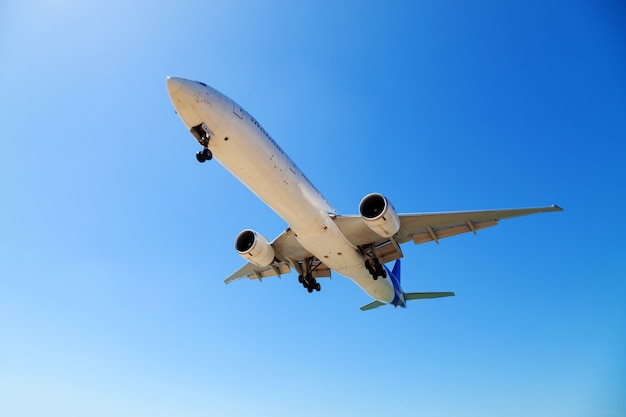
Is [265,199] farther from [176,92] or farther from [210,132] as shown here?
[176,92]

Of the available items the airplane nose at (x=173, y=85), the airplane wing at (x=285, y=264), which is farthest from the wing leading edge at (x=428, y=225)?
the airplane nose at (x=173, y=85)

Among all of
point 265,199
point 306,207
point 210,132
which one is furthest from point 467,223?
point 210,132

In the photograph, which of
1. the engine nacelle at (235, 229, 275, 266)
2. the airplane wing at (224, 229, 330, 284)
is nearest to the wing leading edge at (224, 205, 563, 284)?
the airplane wing at (224, 229, 330, 284)

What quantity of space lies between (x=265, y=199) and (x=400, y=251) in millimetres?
7557

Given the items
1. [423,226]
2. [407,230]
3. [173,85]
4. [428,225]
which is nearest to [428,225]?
[428,225]

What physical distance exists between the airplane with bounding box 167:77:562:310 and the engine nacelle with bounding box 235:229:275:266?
5 cm

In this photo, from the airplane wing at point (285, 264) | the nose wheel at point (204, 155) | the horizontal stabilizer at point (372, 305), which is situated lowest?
the nose wheel at point (204, 155)

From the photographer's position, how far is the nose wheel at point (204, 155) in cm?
1412

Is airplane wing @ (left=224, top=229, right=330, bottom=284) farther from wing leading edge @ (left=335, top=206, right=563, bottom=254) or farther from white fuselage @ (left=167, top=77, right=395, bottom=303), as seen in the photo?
wing leading edge @ (left=335, top=206, right=563, bottom=254)

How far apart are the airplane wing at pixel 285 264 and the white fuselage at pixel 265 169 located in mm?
2181

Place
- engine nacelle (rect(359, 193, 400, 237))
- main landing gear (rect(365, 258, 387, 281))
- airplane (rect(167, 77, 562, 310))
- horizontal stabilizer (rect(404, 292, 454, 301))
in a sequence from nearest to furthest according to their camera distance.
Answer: airplane (rect(167, 77, 562, 310))
engine nacelle (rect(359, 193, 400, 237))
main landing gear (rect(365, 258, 387, 281))
horizontal stabilizer (rect(404, 292, 454, 301))

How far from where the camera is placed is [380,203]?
17594 mm

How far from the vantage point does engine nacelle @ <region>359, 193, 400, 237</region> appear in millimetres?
17250

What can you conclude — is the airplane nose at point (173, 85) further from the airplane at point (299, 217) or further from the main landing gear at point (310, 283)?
the main landing gear at point (310, 283)
